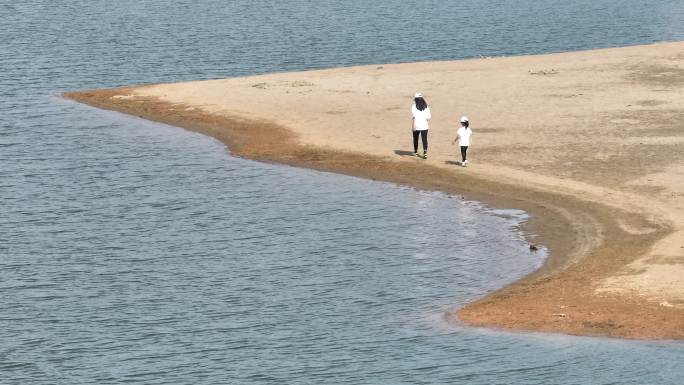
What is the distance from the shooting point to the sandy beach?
113 ft

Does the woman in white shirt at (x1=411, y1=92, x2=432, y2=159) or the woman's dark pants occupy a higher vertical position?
the woman in white shirt at (x1=411, y1=92, x2=432, y2=159)

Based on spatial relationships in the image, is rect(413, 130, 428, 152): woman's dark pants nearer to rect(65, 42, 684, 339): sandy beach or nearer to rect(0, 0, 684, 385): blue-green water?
rect(65, 42, 684, 339): sandy beach

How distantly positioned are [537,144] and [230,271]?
18.8 metres

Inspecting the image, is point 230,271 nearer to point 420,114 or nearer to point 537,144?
point 420,114

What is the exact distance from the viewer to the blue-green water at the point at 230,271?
30594 mm

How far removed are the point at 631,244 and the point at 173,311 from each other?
13.8 metres

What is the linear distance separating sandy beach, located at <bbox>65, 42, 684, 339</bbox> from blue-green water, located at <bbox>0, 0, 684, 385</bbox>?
132 cm

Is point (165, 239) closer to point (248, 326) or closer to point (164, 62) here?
point (248, 326)

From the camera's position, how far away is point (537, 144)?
5312cm

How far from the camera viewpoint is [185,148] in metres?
58.2

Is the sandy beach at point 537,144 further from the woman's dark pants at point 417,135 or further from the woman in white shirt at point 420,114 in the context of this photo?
the woman in white shirt at point 420,114

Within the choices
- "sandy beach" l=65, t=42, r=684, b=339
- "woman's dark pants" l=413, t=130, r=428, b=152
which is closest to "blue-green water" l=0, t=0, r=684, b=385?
"sandy beach" l=65, t=42, r=684, b=339

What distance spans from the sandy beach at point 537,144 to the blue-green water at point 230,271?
4.32 feet

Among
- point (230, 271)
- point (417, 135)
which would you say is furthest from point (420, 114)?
point (230, 271)
